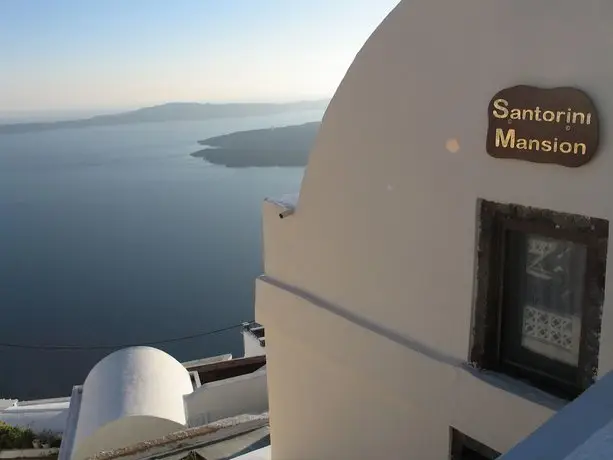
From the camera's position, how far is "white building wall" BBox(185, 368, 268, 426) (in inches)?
442

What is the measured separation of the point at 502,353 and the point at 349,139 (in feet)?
5.45

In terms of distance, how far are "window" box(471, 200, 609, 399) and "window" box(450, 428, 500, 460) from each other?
18.6 inches

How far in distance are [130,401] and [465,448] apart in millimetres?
7648

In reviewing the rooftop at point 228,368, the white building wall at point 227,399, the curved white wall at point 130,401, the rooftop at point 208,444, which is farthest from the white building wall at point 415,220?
the rooftop at point 228,368

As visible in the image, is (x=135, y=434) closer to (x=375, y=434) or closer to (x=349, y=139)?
(x=375, y=434)

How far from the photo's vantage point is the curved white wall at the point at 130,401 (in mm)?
9719

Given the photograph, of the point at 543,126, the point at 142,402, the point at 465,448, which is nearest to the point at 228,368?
the point at 142,402

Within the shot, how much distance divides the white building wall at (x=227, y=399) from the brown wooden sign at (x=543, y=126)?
9.10 metres

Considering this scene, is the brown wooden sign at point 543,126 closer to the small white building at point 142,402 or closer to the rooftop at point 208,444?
the rooftop at point 208,444

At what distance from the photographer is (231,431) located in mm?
9008

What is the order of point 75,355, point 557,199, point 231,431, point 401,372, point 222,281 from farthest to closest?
1. point 222,281
2. point 75,355
3. point 231,431
4. point 401,372
5. point 557,199

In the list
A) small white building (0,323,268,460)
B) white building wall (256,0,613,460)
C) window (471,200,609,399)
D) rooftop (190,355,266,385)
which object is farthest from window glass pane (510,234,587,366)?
rooftop (190,355,266,385)

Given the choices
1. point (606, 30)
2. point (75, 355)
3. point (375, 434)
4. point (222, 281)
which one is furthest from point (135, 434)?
point (222, 281)

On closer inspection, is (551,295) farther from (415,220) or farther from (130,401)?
(130,401)
